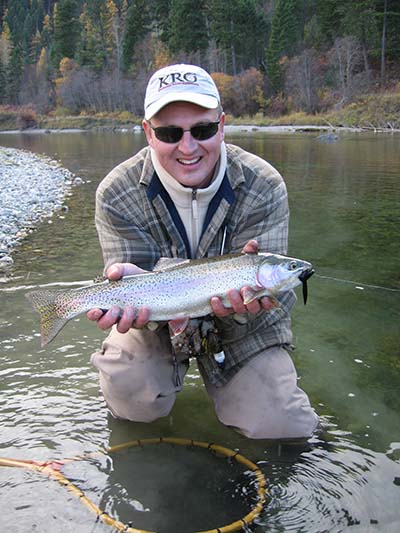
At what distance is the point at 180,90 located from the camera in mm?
3191

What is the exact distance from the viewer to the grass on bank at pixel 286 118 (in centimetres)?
4175

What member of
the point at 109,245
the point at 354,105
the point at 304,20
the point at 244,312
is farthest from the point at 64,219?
the point at 304,20

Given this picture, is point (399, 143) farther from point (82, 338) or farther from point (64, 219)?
point (82, 338)

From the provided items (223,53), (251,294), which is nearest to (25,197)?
(251,294)

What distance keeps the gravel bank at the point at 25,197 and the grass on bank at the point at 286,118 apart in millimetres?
27932

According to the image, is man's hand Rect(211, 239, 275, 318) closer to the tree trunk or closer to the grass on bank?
the grass on bank

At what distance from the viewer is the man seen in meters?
3.27

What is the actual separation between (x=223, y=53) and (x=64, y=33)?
36.4 m

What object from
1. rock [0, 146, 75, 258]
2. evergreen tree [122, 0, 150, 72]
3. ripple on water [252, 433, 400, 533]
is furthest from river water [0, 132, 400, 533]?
evergreen tree [122, 0, 150, 72]

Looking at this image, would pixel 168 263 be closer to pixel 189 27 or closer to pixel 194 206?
pixel 194 206

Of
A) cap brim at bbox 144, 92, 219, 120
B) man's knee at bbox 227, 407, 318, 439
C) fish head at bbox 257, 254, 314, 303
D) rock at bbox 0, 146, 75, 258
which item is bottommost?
man's knee at bbox 227, 407, 318, 439

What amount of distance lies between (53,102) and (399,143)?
71.5 meters

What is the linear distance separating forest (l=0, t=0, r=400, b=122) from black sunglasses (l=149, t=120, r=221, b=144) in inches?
1879

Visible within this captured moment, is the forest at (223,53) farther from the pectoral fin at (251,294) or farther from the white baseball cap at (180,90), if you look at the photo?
the pectoral fin at (251,294)
